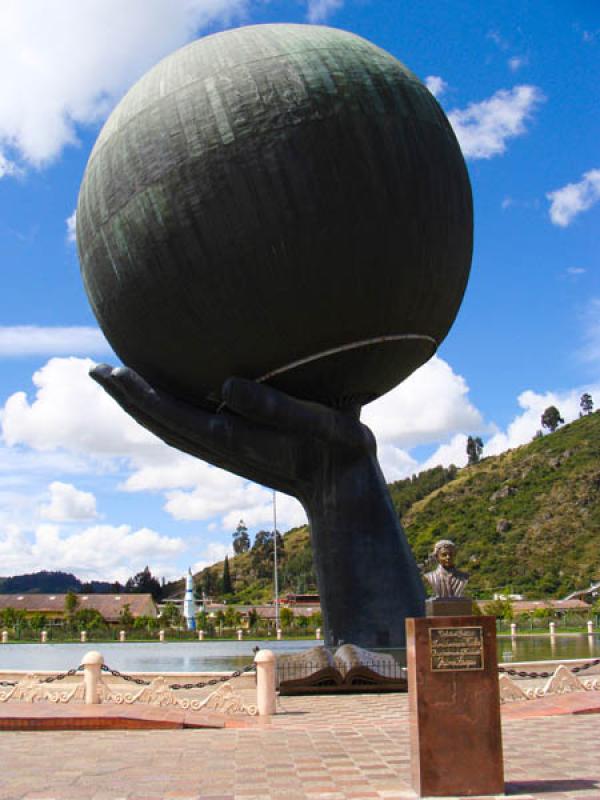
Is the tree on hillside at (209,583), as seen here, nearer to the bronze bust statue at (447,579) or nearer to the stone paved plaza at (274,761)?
the stone paved plaza at (274,761)

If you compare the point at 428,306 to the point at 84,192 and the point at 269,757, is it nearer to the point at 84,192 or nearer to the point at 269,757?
the point at 84,192

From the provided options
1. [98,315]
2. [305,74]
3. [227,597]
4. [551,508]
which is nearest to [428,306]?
[305,74]

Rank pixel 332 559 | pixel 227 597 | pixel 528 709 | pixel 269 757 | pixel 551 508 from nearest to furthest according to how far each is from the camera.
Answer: pixel 269 757
pixel 528 709
pixel 332 559
pixel 551 508
pixel 227 597

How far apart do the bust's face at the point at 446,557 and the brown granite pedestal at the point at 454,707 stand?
0.80m

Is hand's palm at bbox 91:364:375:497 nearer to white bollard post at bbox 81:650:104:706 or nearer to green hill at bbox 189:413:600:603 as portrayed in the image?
white bollard post at bbox 81:650:104:706

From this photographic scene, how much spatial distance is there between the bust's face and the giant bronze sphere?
7.59 m

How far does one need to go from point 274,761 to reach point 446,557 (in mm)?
2598

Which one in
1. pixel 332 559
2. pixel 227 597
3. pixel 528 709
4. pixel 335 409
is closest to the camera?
pixel 528 709

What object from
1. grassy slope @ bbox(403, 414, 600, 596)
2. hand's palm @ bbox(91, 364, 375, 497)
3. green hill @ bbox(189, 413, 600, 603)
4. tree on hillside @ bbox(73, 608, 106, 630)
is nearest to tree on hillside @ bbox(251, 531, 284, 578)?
green hill @ bbox(189, 413, 600, 603)

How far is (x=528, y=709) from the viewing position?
39.9 feet

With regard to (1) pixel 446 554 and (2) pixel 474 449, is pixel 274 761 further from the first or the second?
(2) pixel 474 449

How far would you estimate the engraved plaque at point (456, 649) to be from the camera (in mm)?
7559

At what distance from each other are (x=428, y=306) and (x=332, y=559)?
201 inches

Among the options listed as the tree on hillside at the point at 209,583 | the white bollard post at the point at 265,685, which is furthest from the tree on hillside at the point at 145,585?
the white bollard post at the point at 265,685
